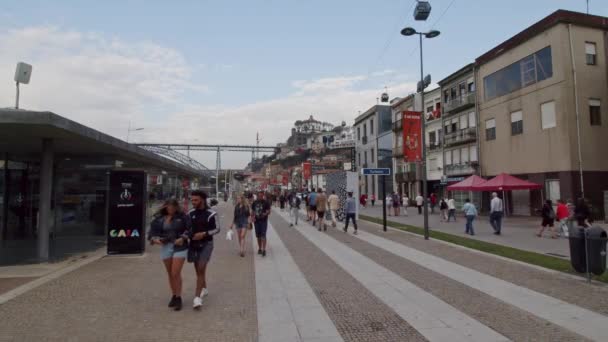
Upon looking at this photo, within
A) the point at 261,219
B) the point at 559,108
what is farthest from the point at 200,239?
the point at 559,108

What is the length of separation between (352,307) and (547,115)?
23.9m

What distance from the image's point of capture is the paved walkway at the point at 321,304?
15.9ft

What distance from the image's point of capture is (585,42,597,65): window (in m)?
23.5

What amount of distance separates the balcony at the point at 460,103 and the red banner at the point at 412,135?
18941 millimetres

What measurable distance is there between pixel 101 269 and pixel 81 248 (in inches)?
157

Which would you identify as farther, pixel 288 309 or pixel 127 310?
pixel 288 309

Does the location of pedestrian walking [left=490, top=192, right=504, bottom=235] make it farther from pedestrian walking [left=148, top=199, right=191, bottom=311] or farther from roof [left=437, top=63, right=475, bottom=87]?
roof [left=437, top=63, right=475, bottom=87]

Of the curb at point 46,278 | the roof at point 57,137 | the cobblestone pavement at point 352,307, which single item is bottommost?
the cobblestone pavement at point 352,307

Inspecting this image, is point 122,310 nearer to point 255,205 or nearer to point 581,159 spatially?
point 255,205

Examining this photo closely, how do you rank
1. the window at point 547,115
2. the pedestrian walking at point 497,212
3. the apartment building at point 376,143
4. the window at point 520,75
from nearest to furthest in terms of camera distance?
the pedestrian walking at point 497,212
the window at point 547,115
the window at point 520,75
the apartment building at point 376,143

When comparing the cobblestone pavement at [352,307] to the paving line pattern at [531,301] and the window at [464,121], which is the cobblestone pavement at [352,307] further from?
the window at [464,121]

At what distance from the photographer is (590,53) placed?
23.6 m

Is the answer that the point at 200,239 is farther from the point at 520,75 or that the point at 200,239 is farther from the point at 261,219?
the point at 520,75

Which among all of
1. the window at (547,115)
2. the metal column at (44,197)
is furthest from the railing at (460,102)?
the metal column at (44,197)
